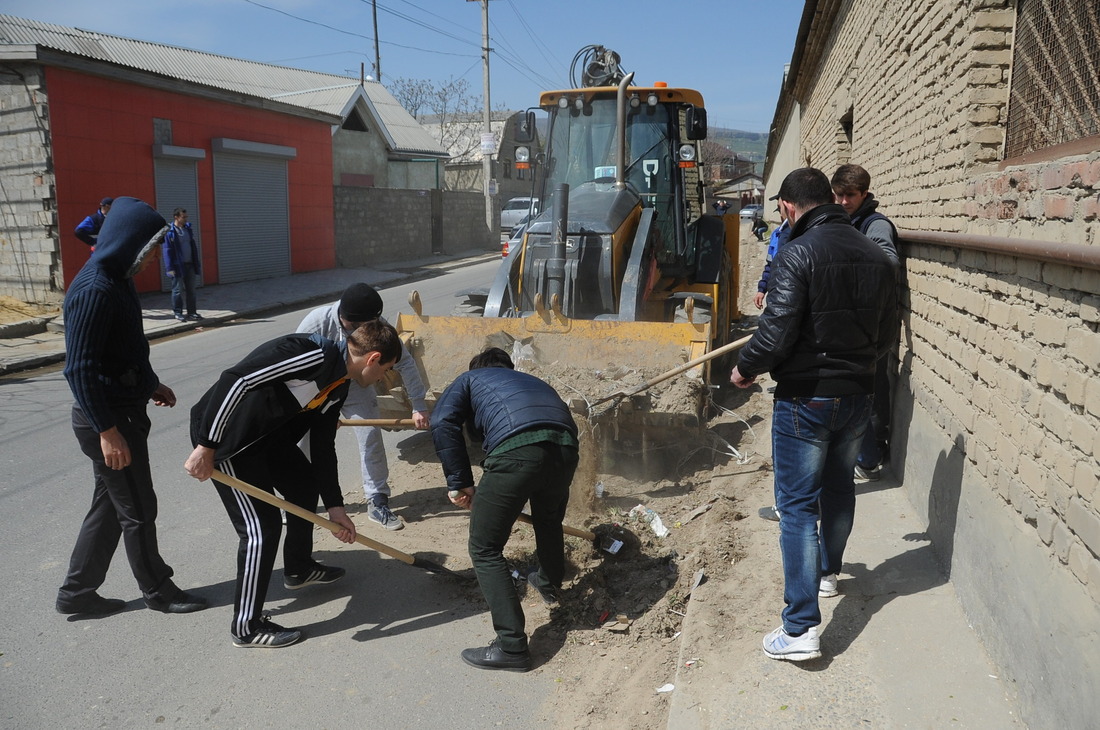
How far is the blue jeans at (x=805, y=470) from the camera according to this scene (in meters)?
3.39

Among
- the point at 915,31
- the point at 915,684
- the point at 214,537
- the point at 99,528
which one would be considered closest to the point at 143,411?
the point at 99,528

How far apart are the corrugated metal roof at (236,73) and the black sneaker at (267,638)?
17.2 m

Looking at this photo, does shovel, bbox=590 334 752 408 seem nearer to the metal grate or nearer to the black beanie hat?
the black beanie hat

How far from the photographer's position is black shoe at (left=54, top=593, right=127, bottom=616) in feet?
13.6

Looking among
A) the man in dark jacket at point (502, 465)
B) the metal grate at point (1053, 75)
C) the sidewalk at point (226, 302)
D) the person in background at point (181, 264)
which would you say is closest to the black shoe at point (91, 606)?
the man in dark jacket at point (502, 465)

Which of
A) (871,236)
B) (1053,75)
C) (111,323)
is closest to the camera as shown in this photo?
(1053,75)

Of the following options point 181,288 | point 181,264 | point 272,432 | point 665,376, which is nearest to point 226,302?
point 181,288

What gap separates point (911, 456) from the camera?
16.0 ft

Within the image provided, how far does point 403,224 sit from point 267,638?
75.9ft

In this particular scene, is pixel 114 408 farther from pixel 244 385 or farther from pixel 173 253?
pixel 173 253

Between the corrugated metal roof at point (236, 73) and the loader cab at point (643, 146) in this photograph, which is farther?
the corrugated metal roof at point (236, 73)

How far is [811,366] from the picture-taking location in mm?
3412

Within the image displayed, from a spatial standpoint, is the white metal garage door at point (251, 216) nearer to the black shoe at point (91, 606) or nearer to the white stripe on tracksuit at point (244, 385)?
the black shoe at point (91, 606)

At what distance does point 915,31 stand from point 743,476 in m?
3.23
